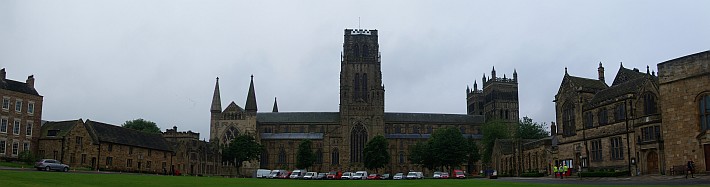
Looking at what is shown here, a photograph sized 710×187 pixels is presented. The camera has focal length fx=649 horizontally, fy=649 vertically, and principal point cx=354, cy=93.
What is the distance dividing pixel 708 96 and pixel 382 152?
76.1 m

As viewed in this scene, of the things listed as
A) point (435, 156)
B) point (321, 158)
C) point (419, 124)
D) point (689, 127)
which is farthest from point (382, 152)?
point (689, 127)

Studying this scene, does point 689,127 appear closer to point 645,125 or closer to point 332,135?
point 645,125

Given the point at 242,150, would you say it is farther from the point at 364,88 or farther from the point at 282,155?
the point at 364,88

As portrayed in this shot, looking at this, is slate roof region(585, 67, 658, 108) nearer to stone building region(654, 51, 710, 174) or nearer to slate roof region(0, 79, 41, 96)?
stone building region(654, 51, 710, 174)

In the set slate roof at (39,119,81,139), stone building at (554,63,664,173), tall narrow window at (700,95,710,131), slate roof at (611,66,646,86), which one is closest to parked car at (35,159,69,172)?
slate roof at (39,119,81,139)

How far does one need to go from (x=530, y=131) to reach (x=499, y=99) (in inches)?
1139

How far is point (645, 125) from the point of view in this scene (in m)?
53.1

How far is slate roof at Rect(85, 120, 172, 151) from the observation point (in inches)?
3081

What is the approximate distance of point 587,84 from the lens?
6469 centimetres

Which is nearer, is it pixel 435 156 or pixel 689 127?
→ pixel 689 127

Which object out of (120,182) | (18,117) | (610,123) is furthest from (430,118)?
(120,182)

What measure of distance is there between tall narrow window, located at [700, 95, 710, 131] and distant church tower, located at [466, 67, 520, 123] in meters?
109

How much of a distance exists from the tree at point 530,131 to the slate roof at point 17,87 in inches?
3489

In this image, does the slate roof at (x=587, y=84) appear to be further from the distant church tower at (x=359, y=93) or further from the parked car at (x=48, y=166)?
the distant church tower at (x=359, y=93)
